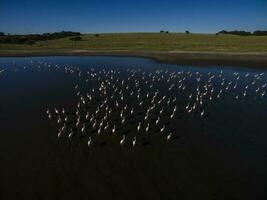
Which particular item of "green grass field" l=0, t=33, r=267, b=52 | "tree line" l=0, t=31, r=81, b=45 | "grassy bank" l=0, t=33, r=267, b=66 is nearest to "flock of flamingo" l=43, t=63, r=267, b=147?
"grassy bank" l=0, t=33, r=267, b=66

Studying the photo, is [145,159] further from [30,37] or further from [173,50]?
[30,37]

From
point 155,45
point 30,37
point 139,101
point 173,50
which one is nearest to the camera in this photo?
point 139,101

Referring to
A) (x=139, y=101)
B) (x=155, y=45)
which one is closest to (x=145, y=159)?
(x=139, y=101)

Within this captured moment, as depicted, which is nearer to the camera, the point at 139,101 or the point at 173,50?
the point at 139,101

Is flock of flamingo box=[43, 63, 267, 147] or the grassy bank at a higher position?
the grassy bank

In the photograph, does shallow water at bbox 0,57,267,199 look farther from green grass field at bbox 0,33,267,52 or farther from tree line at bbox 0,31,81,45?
tree line at bbox 0,31,81,45

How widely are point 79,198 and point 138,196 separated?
8.22ft

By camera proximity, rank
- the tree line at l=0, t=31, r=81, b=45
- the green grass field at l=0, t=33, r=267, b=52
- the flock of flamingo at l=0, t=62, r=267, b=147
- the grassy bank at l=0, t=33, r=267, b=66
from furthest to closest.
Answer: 1. the tree line at l=0, t=31, r=81, b=45
2. the green grass field at l=0, t=33, r=267, b=52
3. the grassy bank at l=0, t=33, r=267, b=66
4. the flock of flamingo at l=0, t=62, r=267, b=147

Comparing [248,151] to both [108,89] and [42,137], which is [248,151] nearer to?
[42,137]

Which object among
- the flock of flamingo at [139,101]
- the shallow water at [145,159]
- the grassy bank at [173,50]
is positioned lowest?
the shallow water at [145,159]

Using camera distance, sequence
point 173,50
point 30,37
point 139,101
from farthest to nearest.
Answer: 1. point 30,37
2. point 173,50
3. point 139,101

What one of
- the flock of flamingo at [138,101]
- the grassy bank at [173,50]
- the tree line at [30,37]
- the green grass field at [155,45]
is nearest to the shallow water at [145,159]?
the flock of flamingo at [138,101]

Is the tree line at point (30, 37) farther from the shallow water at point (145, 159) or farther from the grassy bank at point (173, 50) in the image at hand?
the shallow water at point (145, 159)

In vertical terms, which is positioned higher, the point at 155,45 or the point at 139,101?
the point at 155,45
